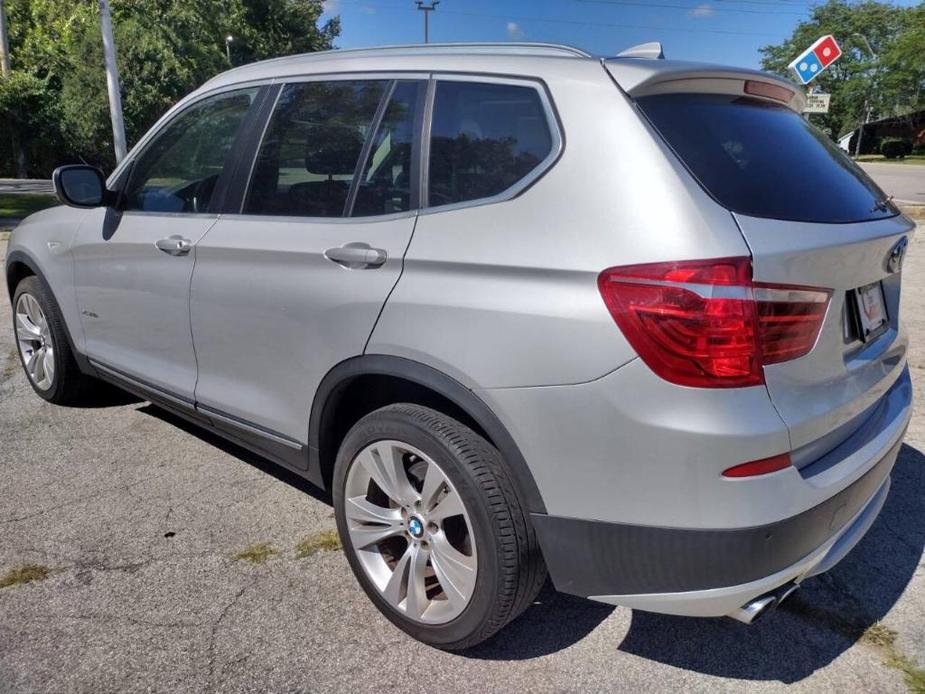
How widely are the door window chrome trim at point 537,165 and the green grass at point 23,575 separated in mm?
1998

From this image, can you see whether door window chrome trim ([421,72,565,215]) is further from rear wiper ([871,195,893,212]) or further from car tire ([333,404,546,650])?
rear wiper ([871,195,893,212])

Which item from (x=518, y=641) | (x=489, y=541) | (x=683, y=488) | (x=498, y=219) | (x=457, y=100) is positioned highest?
(x=457, y=100)

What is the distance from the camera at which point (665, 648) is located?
2.51m

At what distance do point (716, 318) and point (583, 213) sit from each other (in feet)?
1.44

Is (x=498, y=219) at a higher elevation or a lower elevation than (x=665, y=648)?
higher

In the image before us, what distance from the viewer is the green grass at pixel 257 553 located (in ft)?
9.80

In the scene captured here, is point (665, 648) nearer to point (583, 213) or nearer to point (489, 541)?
point (489, 541)

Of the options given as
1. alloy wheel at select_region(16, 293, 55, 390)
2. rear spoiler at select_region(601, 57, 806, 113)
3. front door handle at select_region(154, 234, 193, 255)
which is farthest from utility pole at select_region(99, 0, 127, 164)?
rear spoiler at select_region(601, 57, 806, 113)

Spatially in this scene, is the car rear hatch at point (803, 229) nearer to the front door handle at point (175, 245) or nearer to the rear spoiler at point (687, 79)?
the rear spoiler at point (687, 79)

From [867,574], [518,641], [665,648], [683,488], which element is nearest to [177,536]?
[518,641]

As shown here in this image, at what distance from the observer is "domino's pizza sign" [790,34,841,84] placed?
30.3 ft

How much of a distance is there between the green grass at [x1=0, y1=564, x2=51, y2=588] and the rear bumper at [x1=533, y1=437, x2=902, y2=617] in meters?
1.97

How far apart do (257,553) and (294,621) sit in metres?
0.50

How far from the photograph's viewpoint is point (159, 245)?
328 cm
